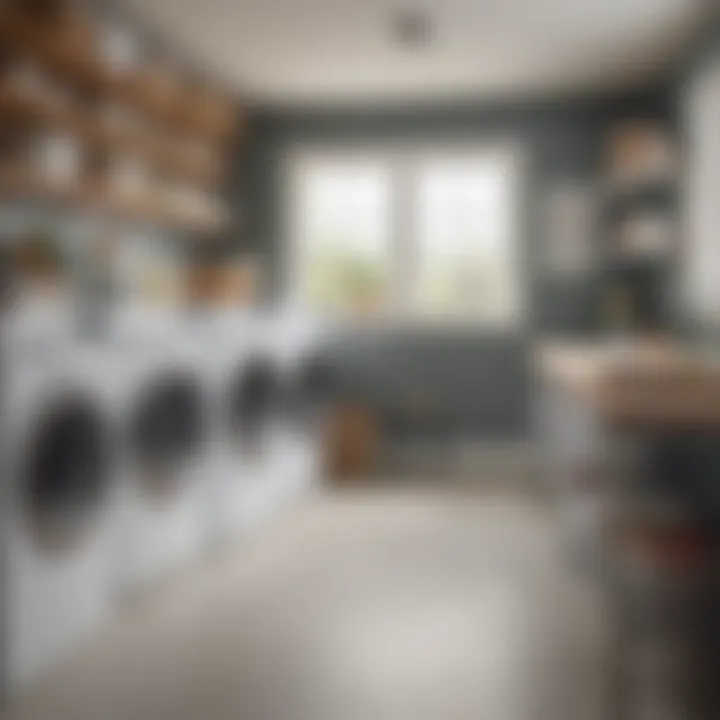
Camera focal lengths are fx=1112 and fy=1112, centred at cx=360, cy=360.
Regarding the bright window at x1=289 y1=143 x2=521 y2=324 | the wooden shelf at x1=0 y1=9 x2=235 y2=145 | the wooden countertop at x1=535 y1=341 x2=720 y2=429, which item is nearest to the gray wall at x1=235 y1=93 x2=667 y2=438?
the bright window at x1=289 y1=143 x2=521 y2=324

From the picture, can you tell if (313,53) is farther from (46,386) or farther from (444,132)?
(46,386)

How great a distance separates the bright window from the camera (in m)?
6.64

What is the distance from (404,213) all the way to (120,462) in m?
3.68

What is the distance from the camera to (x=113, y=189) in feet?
15.1

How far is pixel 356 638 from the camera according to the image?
10.7 feet

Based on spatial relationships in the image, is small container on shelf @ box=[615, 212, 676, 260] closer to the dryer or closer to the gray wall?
the gray wall

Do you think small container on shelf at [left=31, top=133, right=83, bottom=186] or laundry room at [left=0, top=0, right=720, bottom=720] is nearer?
laundry room at [left=0, top=0, right=720, bottom=720]

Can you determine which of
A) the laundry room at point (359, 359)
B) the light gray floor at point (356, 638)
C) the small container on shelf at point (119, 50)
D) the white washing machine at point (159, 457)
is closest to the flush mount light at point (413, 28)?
the laundry room at point (359, 359)

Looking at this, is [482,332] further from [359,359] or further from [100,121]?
[100,121]

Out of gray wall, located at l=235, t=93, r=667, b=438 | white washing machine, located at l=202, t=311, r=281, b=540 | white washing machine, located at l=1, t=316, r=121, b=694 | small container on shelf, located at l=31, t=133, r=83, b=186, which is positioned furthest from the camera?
gray wall, located at l=235, t=93, r=667, b=438

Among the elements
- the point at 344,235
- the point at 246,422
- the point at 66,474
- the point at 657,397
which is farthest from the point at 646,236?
the point at 657,397

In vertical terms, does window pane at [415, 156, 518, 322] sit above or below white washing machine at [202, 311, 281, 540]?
above

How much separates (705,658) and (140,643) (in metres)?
1.59

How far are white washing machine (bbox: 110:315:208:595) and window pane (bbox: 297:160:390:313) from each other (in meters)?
2.70
